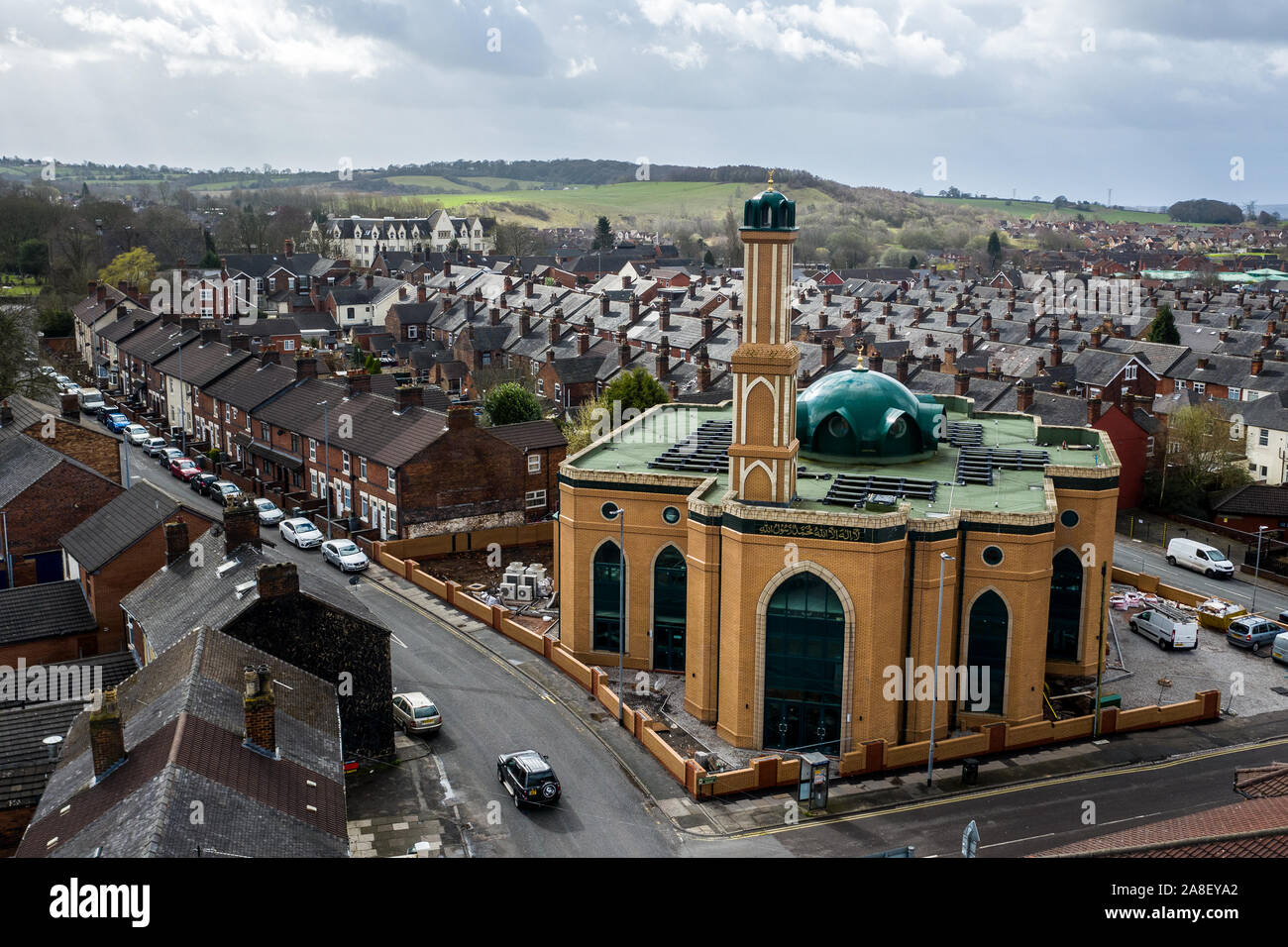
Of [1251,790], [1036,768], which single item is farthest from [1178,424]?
[1251,790]

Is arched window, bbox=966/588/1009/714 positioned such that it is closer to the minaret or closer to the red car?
the minaret

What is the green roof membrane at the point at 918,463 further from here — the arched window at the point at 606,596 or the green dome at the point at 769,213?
the green dome at the point at 769,213

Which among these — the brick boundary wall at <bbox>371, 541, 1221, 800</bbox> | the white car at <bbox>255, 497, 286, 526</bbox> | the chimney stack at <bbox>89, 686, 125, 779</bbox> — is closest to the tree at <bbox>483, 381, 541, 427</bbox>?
the white car at <bbox>255, 497, 286, 526</bbox>

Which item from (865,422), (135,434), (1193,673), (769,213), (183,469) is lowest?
(1193,673)

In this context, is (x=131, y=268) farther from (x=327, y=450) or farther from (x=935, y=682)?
(x=935, y=682)

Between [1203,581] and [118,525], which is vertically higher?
[118,525]

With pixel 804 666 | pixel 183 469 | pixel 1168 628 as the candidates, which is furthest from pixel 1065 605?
pixel 183 469
